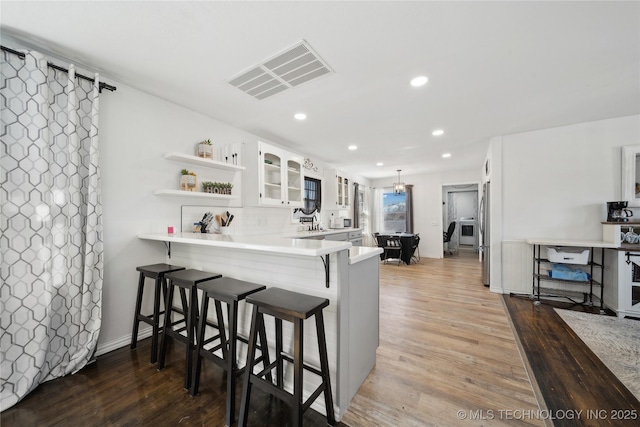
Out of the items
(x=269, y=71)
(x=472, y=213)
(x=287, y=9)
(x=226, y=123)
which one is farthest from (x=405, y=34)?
(x=472, y=213)

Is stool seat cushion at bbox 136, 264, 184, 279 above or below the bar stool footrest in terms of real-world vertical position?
above

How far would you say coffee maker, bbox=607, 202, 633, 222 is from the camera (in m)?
2.95

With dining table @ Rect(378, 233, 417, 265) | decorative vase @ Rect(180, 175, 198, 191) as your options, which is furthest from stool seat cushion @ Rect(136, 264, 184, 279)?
dining table @ Rect(378, 233, 417, 265)

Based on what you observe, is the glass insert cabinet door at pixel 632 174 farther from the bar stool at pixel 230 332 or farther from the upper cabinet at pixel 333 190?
the bar stool at pixel 230 332

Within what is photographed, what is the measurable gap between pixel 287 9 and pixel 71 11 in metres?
1.29

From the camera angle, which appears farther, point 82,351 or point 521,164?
point 521,164

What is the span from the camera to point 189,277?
1.84 metres

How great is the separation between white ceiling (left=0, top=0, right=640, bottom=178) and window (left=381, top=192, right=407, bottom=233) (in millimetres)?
4635

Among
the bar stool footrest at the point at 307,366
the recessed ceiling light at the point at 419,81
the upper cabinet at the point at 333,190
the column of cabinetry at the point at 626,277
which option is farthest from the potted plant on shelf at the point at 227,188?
the column of cabinetry at the point at 626,277

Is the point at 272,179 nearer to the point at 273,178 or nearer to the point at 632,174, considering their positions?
the point at 273,178

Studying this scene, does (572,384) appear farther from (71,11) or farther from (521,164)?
(71,11)

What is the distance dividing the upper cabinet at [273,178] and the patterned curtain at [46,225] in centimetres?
157

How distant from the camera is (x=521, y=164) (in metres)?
3.61

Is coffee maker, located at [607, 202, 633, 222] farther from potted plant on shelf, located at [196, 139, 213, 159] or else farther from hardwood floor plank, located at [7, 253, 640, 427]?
potted plant on shelf, located at [196, 139, 213, 159]
